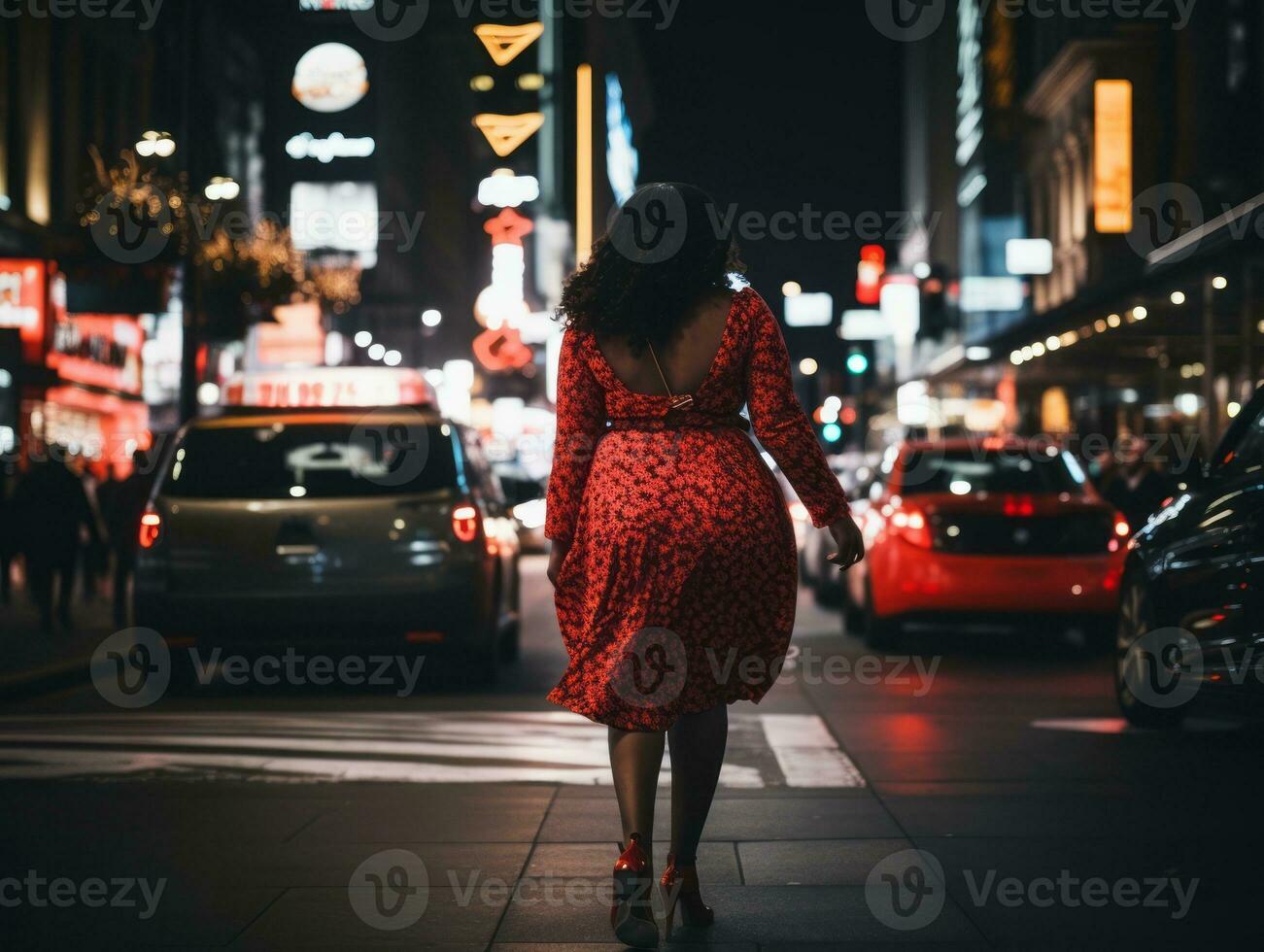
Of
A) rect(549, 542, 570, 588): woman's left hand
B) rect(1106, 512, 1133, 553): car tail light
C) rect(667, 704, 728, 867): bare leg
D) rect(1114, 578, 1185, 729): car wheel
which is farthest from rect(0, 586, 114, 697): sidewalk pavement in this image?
rect(667, 704, 728, 867): bare leg

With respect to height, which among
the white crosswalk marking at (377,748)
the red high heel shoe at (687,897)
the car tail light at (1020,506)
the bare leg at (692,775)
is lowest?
the white crosswalk marking at (377,748)

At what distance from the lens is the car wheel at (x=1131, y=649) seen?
9.39m

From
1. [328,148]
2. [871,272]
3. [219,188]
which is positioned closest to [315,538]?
[219,188]

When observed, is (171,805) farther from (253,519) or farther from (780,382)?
(253,519)

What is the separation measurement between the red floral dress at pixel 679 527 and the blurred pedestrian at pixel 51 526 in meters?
11.6

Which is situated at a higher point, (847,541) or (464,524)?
(847,541)

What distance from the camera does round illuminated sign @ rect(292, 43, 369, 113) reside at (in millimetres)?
64125

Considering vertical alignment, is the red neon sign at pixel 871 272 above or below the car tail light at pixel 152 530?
above

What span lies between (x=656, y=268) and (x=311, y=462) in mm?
6562

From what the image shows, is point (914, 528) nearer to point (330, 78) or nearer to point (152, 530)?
point (152, 530)

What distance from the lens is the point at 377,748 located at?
357 inches

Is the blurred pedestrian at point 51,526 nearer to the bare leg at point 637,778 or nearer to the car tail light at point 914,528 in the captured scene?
the car tail light at point 914,528

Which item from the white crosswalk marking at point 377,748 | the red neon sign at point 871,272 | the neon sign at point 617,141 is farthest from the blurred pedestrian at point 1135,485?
the neon sign at point 617,141

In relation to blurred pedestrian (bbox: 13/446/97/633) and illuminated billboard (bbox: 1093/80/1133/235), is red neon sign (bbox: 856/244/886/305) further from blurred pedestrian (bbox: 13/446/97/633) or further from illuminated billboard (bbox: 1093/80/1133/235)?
blurred pedestrian (bbox: 13/446/97/633)
